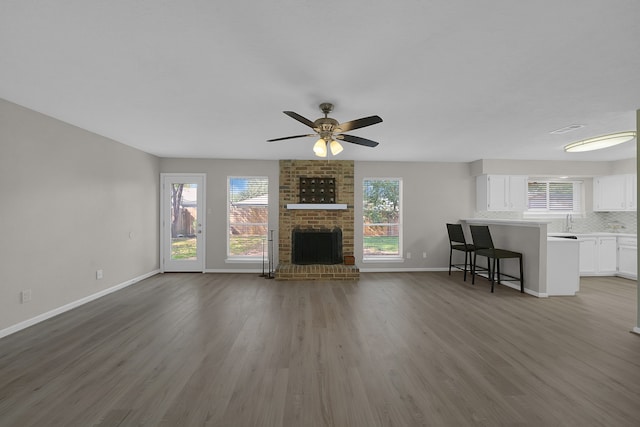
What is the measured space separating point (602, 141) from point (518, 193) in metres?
1.99

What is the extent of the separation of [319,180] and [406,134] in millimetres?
2259

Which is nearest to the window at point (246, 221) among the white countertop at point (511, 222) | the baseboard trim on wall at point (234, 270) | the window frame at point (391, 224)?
the baseboard trim on wall at point (234, 270)

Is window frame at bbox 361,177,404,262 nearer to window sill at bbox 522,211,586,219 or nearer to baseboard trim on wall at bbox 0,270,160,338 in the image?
window sill at bbox 522,211,586,219

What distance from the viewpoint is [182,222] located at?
18.2 feet

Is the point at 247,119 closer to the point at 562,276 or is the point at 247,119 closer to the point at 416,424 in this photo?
the point at 416,424

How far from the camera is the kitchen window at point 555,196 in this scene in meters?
5.99

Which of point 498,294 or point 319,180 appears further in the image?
point 319,180

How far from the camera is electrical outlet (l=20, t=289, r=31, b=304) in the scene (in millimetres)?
2830

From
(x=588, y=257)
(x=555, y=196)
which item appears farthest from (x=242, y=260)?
(x=555, y=196)

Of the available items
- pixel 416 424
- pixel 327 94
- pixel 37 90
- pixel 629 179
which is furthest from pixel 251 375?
pixel 629 179

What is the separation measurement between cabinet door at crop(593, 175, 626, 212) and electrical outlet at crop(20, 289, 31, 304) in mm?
9770

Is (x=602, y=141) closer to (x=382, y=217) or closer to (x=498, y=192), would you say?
(x=498, y=192)

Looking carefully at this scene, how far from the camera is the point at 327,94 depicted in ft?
8.20

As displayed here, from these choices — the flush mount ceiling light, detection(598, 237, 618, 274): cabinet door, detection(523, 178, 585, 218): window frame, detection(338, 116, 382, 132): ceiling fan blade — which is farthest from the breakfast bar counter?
detection(338, 116, 382, 132): ceiling fan blade
